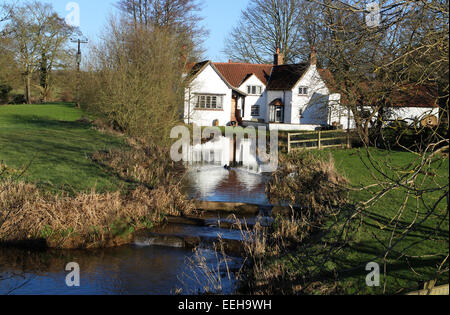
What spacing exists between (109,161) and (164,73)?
8041 mm

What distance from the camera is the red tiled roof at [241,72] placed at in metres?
47.9

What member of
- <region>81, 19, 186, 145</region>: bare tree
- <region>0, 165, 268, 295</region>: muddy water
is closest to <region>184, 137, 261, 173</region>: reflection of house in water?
<region>81, 19, 186, 145</region>: bare tree

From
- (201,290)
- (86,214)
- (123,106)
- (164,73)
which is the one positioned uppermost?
(164,73)

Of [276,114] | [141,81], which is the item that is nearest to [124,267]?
[141,81]

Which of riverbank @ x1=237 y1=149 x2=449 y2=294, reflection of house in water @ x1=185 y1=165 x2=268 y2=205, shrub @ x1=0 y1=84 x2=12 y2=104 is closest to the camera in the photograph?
riverbank @ x1=237 y1=149 x2=449 y2=294

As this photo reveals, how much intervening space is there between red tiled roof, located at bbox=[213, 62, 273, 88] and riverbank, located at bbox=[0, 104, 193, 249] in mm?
28295

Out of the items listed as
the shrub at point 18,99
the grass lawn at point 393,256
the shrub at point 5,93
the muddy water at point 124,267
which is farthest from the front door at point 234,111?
the grass lawn at point 393,256

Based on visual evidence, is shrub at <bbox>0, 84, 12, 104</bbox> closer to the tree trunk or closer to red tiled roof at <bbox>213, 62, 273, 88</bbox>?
the tree trunk

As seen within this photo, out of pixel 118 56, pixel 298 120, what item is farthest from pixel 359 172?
pixel 298 120

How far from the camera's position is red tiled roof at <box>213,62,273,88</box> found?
47.9 metres

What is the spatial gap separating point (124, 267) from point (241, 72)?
41.2 m

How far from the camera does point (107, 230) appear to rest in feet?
36.2

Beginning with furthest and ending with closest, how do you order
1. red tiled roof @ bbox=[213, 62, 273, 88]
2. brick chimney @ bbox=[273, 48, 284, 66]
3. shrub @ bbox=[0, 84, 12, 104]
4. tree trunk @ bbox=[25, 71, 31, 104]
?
tree trunk @ bbox=[25, 71, 31, 104]
shrub @ bbox=[0, 84, 12, 104]
brick chimney @ bbox=[273, 48, 284, 66]
red tiled roof @ bbox=[213, 62, 273, 88]

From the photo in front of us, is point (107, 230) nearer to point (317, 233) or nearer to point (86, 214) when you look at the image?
point (86, 214)
